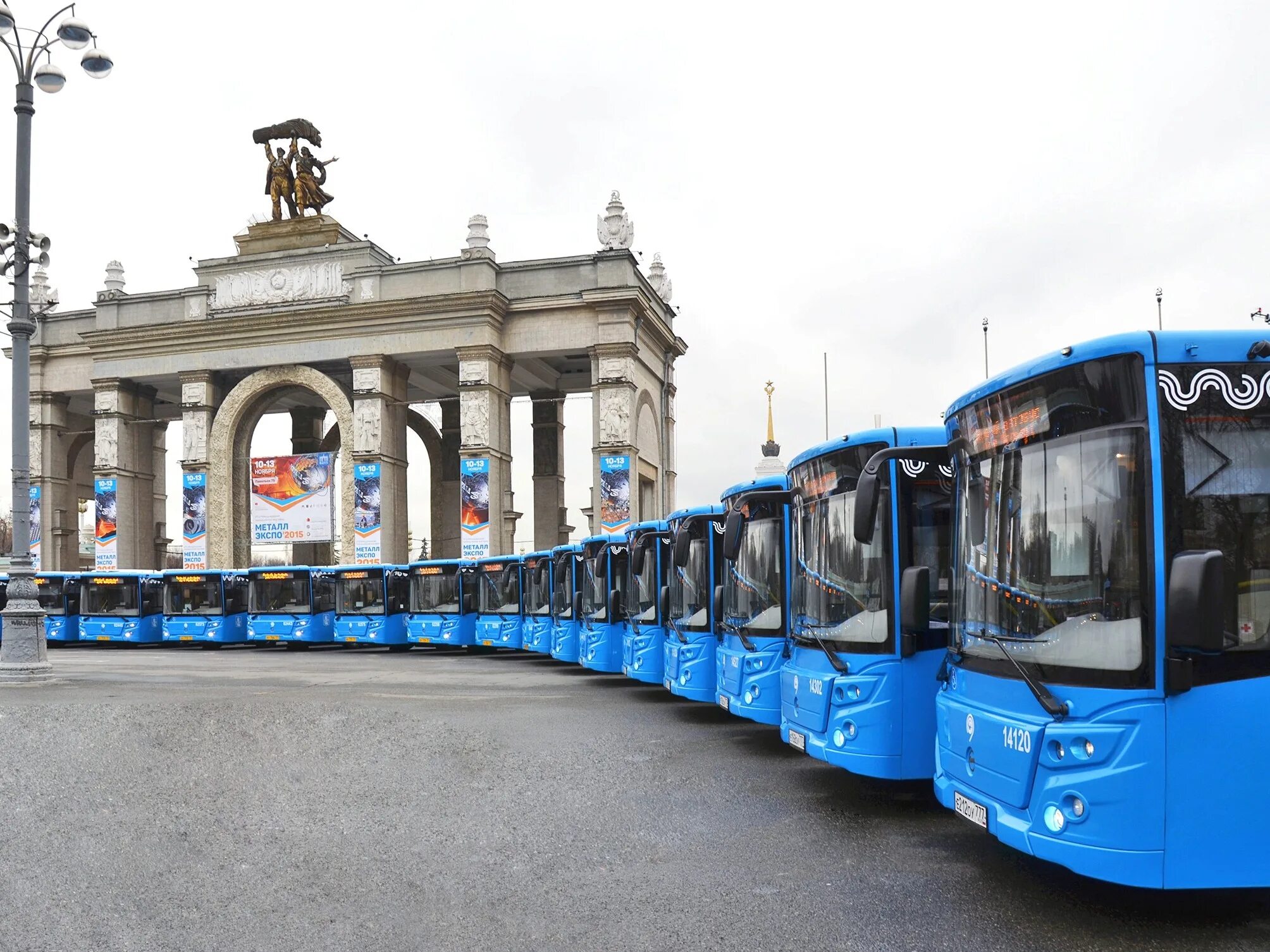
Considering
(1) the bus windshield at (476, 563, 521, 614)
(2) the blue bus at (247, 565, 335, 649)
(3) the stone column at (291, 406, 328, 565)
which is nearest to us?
(1) the bus windshield at (476, 563, 521, 614)

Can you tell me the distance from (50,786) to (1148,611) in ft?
26.0

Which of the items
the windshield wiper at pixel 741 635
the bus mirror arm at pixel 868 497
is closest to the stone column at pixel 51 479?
the windshield wiper at pixel 741 635

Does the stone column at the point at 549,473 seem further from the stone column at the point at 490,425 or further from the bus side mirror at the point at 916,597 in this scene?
the bus side mirror at the point at 916,597

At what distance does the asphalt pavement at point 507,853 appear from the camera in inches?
209

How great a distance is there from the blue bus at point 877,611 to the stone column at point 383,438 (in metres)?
35.3

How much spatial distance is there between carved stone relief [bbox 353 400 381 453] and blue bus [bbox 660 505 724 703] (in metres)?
31.1

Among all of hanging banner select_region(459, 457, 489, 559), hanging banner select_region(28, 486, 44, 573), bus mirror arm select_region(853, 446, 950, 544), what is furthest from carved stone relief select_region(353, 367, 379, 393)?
bus mirror arm select_region(853, 446, 950, 544)

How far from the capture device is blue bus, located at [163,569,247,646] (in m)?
33.4

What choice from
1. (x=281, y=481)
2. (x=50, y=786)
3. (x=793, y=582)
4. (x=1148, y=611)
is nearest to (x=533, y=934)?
(x=1148, y=611)

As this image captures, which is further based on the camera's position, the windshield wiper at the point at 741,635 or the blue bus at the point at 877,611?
the windshield wiper at the point at 741,635

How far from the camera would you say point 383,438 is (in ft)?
141

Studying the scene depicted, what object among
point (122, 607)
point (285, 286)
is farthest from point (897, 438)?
point (285, 286)

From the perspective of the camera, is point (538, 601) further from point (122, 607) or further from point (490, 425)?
point (490, 425)

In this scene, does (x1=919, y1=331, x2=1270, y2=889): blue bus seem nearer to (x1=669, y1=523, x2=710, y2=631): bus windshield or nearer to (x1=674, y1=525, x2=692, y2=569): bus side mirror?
(x1=674, y1=525, x2=692, y2=569): bus side mirror
